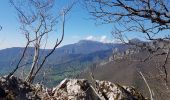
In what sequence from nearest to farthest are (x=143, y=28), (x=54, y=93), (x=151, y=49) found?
(x=54, y=93) → (x=143, y=28) → (x=151, y=49)

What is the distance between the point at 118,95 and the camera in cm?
938

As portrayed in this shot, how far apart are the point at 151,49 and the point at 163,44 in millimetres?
615

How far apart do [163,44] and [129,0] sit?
3.78 meters

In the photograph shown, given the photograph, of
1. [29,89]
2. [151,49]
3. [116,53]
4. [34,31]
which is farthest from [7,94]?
[34,31]

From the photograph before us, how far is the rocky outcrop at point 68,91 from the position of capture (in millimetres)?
7578

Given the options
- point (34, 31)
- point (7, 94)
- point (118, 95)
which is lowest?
point (34, 31)

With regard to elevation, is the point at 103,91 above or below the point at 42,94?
below

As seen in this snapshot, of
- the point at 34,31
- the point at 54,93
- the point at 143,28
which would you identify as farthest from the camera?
the point at 34,31

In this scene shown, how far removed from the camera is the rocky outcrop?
298 inches

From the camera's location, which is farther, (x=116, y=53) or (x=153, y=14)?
(x=116, y=53)

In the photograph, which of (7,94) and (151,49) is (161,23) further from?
(7,94)

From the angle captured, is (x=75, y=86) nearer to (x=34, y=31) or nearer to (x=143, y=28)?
(x=143, y=28)

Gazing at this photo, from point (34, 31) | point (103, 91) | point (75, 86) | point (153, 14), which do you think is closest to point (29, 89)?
point (75, 86)

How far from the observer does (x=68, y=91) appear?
343 inches
